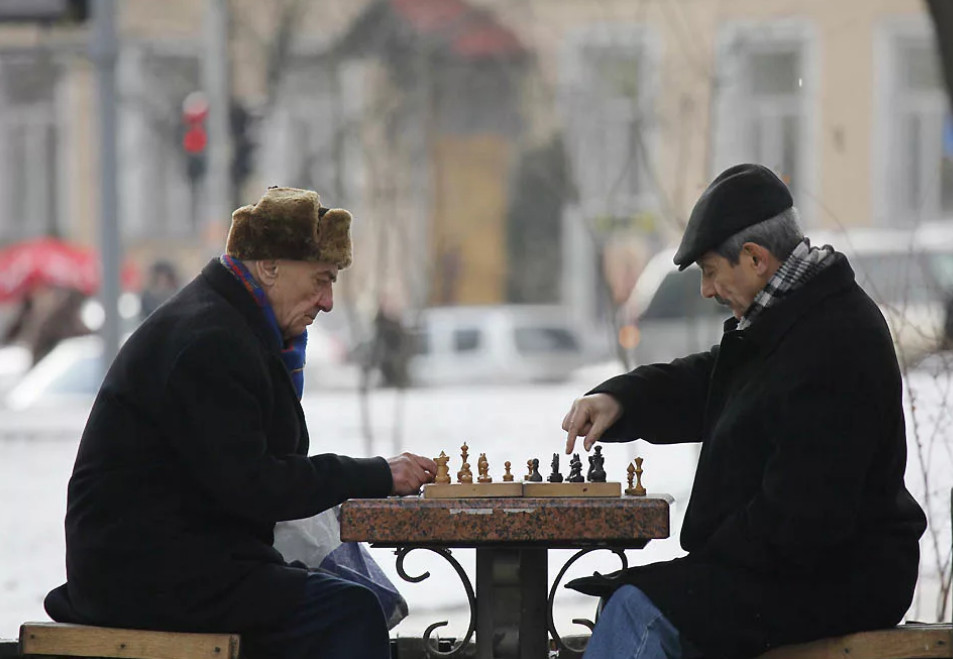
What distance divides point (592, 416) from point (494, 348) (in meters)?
22.3

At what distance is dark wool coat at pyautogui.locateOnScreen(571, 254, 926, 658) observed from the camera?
12.5ft

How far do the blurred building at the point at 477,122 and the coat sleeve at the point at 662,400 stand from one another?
67.8 feet

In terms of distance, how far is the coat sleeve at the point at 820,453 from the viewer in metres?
3.79

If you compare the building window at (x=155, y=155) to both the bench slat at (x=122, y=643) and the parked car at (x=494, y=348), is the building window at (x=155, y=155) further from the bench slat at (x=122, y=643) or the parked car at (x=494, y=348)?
the bench slat at (x=122, y=643)

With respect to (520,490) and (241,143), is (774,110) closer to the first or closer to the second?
(241,143)

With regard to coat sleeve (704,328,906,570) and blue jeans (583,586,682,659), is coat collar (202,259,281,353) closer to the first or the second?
blue jeans (583,586,682,659)

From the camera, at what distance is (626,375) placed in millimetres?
4473

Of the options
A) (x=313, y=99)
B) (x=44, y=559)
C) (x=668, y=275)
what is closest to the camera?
(x=44, y=559)

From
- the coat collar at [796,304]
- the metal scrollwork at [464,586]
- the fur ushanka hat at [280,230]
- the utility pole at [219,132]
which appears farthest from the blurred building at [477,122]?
the coat collar at [796,304]

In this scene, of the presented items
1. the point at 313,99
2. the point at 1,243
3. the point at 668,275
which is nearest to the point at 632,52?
the point at 668,275

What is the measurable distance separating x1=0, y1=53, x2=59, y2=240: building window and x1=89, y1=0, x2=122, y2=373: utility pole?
63.1ft

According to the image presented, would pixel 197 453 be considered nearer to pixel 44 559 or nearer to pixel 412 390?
pixel 44 559

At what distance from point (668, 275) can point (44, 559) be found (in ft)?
39.6

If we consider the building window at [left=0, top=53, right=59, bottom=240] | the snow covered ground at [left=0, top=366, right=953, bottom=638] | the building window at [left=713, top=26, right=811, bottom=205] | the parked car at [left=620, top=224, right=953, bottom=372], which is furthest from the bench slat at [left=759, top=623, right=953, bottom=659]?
the building window at [left=0, top=53, right=59, bottom=240]
